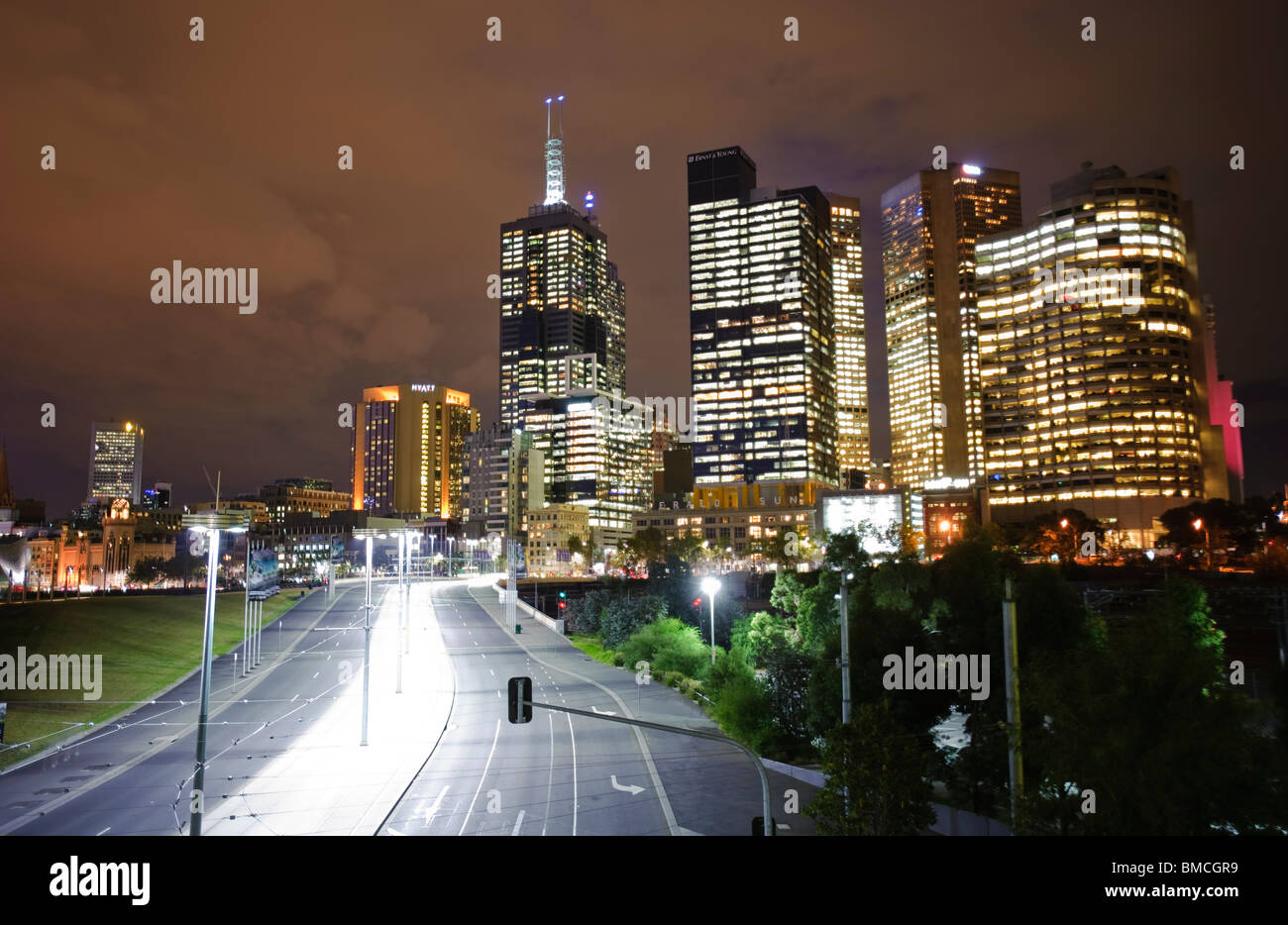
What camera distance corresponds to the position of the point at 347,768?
1457 inches

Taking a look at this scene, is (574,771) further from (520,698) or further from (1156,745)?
(1156,745)

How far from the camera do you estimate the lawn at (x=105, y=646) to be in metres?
43.8

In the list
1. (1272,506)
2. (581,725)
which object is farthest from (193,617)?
(1272,506)

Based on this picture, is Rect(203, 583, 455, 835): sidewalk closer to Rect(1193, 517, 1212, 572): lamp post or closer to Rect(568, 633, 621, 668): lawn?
Rect(568, 633, 621, 668): lawn

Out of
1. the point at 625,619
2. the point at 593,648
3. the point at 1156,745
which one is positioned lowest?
the point at 593,648

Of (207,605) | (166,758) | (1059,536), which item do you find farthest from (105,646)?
(1059,536)

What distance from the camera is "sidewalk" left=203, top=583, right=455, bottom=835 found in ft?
96.9

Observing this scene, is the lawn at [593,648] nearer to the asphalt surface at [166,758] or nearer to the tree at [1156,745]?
the asphalt surface at [166,758]

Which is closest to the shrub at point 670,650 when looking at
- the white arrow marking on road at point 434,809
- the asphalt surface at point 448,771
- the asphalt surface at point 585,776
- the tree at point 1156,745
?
the asphalt surface at point 448,771

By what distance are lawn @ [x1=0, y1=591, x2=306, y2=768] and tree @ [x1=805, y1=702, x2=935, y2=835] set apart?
123 feet

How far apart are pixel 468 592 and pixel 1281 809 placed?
13936 cm

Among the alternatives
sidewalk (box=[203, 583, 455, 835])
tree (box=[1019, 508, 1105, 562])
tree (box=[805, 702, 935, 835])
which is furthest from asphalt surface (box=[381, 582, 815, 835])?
tree (box=[1019, 508, 1105, 562])

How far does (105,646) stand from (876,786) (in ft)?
219

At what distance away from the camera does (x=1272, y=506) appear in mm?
133625
